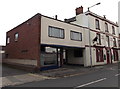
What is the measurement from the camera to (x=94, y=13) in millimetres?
24094

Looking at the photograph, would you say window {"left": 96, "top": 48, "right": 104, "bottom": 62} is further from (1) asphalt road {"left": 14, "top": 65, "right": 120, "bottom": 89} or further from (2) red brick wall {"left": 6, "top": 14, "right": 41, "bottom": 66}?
(1) asphalt road {"left": 14, "top": 65, "right": 120, "bottom": 89}

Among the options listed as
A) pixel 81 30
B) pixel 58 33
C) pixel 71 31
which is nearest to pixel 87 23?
pixel 81 30

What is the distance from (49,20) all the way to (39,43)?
140 inches

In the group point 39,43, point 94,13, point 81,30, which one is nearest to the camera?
point 39,43

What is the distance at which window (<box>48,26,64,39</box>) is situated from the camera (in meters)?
16.4

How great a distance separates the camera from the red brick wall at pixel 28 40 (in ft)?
Answer: 50.0

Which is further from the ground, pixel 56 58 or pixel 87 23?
pixel 87 23

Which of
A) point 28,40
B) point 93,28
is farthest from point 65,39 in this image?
point 93,28

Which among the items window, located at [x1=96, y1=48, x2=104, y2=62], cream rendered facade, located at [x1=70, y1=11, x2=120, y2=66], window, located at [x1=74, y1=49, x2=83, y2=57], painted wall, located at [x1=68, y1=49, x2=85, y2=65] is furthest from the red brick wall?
window, located at [x1=96, y1=48, x2=104, y2=62]

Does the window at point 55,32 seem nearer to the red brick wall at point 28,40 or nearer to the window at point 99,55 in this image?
the red brick wall at point 28,40

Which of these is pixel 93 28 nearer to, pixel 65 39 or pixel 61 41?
pixel 65 39

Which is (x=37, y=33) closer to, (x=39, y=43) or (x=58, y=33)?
(x=39, y=43)

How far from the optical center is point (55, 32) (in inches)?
669

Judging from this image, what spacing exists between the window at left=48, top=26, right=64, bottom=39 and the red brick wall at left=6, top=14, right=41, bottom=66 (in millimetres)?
1843
